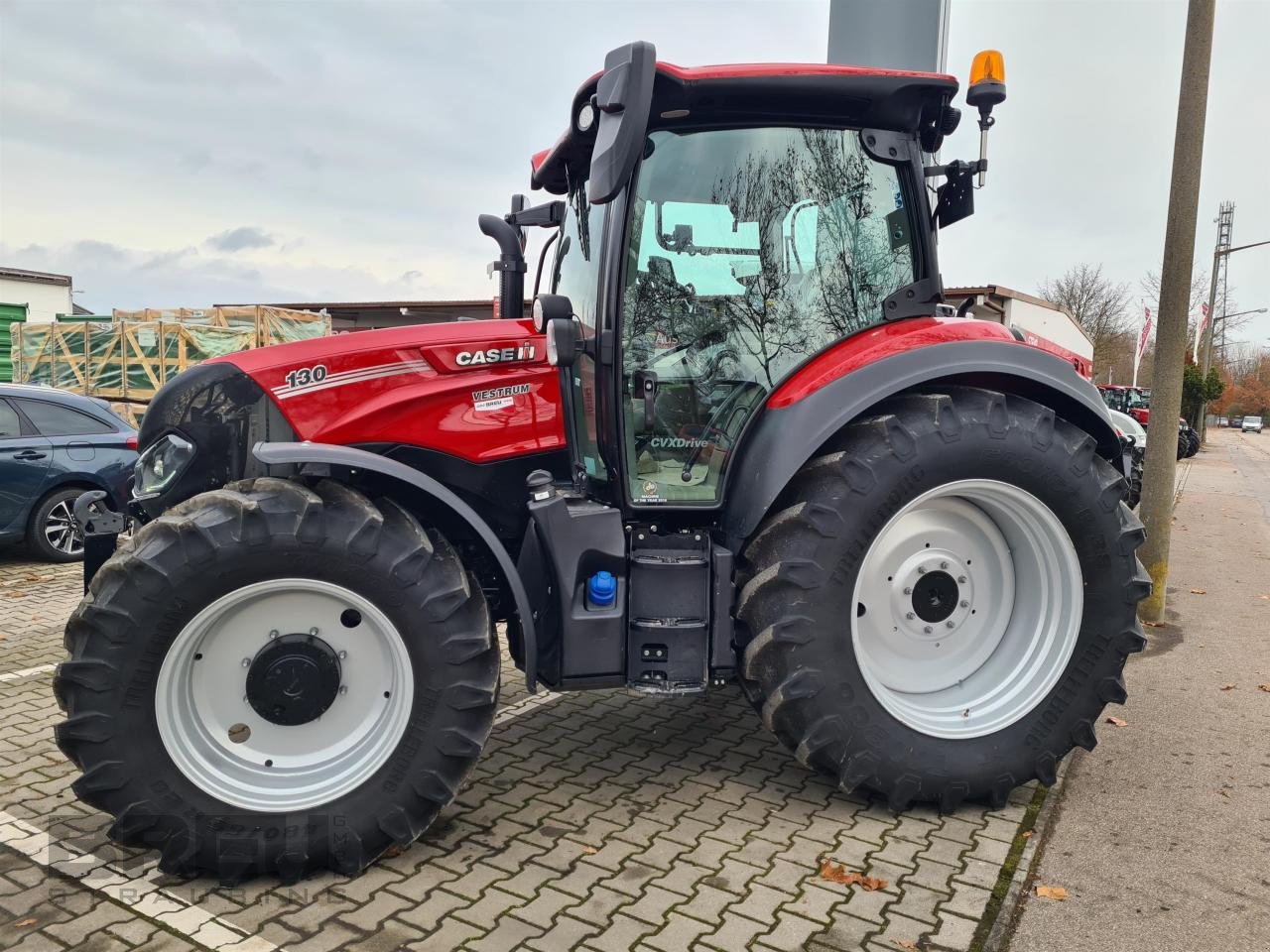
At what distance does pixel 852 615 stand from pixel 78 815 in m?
2.96

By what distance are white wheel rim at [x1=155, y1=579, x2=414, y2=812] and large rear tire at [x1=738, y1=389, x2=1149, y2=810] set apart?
4.26ft

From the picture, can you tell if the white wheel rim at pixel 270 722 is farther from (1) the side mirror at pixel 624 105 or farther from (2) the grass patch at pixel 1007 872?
(2) the grass patch at pixel 1007 872

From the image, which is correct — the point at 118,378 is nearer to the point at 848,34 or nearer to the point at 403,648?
the point at 848,34

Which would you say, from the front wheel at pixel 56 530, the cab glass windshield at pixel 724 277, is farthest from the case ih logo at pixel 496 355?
the front wheel at pixel 56 530

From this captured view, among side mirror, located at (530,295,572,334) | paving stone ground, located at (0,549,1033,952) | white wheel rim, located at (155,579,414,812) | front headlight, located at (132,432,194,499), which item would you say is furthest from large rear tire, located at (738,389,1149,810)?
front headlight, located at (132,432,194,499)

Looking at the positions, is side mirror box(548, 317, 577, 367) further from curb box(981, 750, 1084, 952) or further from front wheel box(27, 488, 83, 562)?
front wheel box(27, 488, 83, 562)

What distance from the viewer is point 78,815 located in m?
3.58

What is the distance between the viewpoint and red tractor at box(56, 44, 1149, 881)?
3090 mm

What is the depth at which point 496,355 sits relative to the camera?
3676 mm

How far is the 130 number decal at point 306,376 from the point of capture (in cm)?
341

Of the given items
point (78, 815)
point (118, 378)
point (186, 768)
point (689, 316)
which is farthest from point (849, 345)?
point (118, 378)

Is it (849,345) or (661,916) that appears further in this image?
(849,345)

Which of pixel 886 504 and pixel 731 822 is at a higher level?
pixel 886 504

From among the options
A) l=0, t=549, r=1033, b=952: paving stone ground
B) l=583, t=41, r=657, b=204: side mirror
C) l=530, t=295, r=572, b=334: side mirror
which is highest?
l=583, t=41, r=657, b=204: side mirror
